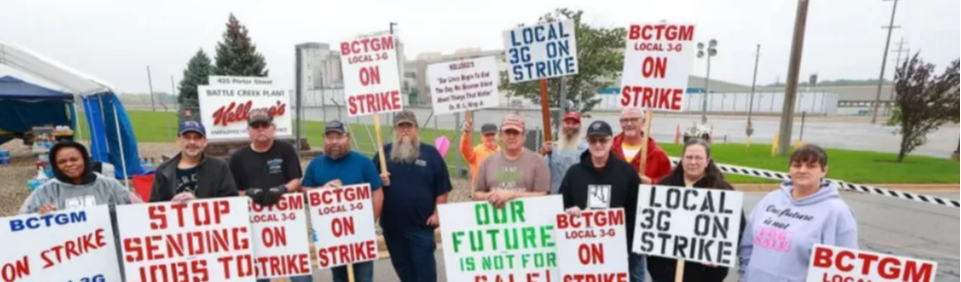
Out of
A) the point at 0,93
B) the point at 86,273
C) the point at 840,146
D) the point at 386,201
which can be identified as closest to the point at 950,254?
the point at 386,201

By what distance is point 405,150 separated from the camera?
4.20 metres

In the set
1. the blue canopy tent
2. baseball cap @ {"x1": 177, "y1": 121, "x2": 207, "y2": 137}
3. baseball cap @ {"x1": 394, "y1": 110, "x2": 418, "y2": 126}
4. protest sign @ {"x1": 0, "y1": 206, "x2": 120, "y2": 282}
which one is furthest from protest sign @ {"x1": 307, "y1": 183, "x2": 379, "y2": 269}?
the blue canopy tent

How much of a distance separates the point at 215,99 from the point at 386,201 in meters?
5.24

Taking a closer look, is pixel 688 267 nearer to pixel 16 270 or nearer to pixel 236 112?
pixel 16 270

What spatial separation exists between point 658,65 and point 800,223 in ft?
5.58

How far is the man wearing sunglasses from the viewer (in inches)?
144

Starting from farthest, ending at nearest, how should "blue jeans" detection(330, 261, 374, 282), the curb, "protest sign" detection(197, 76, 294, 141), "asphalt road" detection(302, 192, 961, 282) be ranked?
the curb
"protest sign" detection(197, 76, 294, 141)
"asphalt road" detection(302, 192, 961, 282)
"blue jeans" detection(330, 261, 374, 282)

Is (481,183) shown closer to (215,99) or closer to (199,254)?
(199,254)

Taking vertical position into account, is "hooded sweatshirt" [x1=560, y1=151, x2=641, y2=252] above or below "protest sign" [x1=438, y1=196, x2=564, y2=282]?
above

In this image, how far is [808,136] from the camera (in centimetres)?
2770

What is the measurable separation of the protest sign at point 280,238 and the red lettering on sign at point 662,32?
304 centimetres

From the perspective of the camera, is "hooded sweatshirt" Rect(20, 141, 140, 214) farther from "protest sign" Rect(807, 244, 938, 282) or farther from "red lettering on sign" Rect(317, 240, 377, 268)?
"protest sign" Rect(807, 244, 938, 282)

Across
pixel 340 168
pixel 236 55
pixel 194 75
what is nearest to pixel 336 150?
pixel 340 168

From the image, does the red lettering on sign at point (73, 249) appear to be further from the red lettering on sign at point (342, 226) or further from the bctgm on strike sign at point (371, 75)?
the bctgm on strike sign at point (371, 75)
